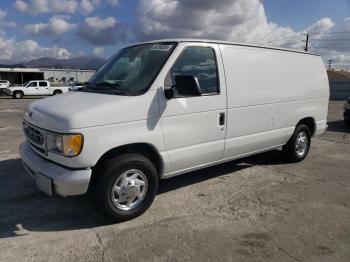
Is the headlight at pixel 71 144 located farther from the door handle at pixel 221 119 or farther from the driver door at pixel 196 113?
the door handle at pixel 221 119

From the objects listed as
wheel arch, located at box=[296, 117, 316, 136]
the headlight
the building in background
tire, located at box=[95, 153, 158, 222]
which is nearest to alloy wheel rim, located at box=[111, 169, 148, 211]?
tire, located at box=[95, 153, 158, 222]

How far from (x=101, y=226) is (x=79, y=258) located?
686 millimetres

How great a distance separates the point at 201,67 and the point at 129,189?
187 centimetres

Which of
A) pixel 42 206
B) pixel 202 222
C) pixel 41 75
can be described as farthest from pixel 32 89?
pixel 41 75

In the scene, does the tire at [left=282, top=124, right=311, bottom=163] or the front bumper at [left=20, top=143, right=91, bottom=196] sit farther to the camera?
the tire at [left=282, top=124, right=311, bottom=163]

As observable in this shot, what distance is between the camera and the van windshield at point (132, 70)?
13.9 feet

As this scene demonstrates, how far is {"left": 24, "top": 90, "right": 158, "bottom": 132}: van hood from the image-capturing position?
12.1 feet

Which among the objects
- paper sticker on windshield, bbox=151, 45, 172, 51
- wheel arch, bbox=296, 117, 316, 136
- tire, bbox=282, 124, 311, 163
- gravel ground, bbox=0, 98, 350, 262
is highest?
paper sticker on windshield, bbox=151, 45, 172, 51

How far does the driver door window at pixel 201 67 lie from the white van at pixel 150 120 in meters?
0.01

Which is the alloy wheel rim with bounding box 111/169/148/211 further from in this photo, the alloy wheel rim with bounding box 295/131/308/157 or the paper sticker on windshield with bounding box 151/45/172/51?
the alloy wheel rim with bounding box 295/131/308/157

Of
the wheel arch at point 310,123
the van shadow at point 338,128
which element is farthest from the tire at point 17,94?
the wheel arch at point 310,123

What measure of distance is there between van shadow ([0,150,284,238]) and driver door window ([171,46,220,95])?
1.65 metres

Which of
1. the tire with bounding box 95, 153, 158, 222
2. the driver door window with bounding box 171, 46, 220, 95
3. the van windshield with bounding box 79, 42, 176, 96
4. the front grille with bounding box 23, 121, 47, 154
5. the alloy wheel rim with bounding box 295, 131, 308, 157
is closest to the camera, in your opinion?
the tire with bounding box 95, 153, 158, 222

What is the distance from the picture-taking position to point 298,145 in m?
6.79
